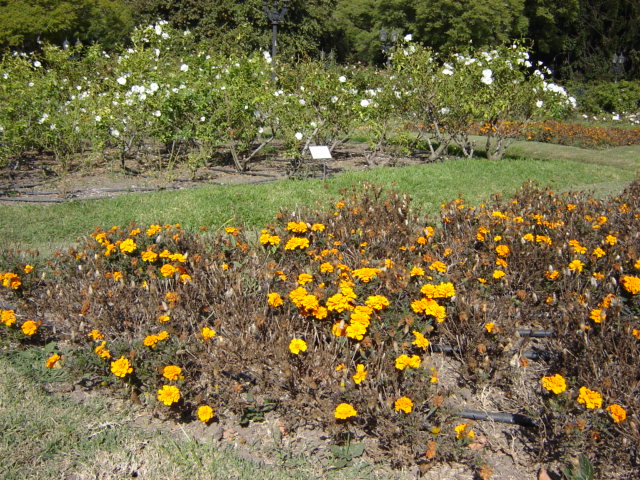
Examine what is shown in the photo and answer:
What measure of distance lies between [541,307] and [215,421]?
202 cm

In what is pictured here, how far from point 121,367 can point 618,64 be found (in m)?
28.3

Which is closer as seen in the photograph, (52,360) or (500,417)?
(500,417)

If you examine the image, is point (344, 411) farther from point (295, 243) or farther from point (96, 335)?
point (295, 243)

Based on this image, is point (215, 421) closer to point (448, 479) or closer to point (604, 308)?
point (448, 479)

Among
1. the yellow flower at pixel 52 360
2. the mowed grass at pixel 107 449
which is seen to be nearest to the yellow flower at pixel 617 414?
the mowed grass at pixel 107 449

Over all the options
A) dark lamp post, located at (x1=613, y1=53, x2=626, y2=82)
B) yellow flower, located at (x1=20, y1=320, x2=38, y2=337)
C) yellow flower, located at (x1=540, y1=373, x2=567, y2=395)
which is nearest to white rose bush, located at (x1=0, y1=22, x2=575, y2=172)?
yellow flower, located at (x1=20, y1=320, x2=38, y2=337)

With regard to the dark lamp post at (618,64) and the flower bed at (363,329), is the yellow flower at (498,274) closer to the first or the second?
the flower bed at (363,329)

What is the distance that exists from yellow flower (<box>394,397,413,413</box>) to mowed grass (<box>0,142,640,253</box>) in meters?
2.57

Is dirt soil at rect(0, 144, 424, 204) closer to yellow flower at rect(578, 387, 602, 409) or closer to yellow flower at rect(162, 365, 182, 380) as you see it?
yellow flower at rect(162, 365, 182, 380)

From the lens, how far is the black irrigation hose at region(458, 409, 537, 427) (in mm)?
2514

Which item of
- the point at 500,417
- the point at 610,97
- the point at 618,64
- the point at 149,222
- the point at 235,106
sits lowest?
the point at 500,417

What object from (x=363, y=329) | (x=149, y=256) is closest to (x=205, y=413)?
(x=363, y=329)

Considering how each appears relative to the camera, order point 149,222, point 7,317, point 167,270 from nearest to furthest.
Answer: point 7,317 → point 167,270 → point 149,222

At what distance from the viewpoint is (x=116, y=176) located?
8.05 m
